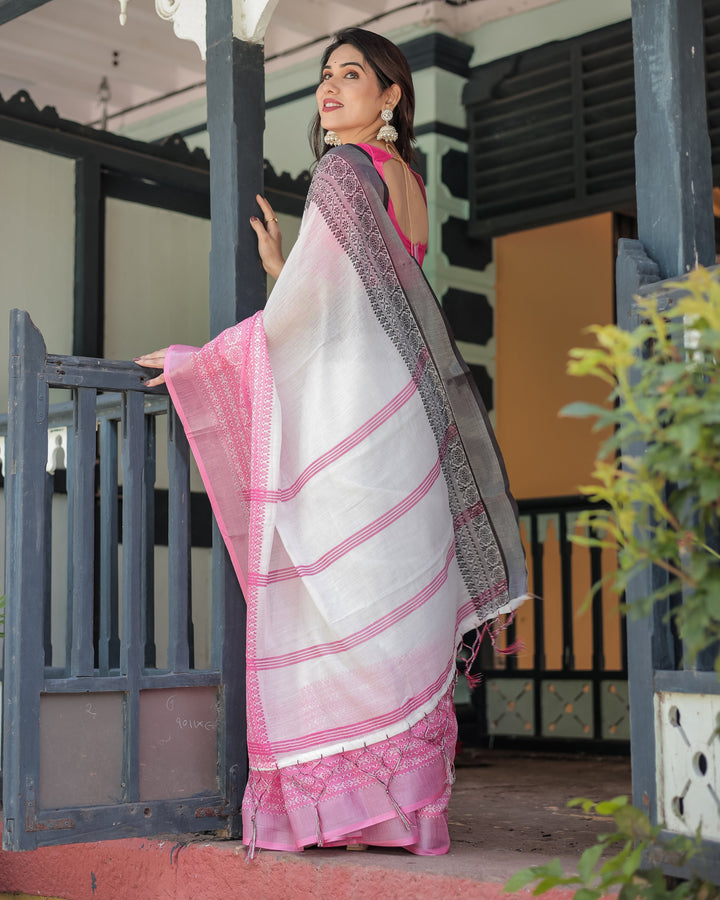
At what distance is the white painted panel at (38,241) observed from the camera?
498 cm

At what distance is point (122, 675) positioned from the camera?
311 centimetres

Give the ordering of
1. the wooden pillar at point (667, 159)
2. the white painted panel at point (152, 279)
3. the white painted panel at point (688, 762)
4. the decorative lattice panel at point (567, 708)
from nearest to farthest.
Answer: the white painted panel at point (688, 762) < the wooden pillar at point (667, 159) < the white painted panel at point (152, 279) < the decorative lattice panel at point (567, 708)

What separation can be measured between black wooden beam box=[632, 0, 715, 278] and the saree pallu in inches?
28.7

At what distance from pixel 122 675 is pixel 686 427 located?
1.84 meters

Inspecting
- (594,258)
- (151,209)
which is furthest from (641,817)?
(594,258)

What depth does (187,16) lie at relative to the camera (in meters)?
3.60

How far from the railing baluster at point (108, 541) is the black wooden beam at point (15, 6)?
5.77ft

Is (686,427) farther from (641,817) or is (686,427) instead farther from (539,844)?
(539,844)

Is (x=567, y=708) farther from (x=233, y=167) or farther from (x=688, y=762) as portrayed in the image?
(x=688, y=762)

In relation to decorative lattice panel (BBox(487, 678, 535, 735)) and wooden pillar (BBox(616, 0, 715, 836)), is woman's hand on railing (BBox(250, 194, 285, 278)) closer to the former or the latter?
wooden pillar (BBox(616, 0, 715, 836))

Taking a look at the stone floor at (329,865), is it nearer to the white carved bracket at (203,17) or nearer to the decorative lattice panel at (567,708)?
the decorative lattice panel at (567,708)

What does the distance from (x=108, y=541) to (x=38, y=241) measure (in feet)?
7.11

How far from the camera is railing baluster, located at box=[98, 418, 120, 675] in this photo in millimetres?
3184

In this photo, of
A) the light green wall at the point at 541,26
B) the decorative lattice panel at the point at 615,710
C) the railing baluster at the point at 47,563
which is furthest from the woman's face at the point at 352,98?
the decorative lattice panel at the point at 615,710
